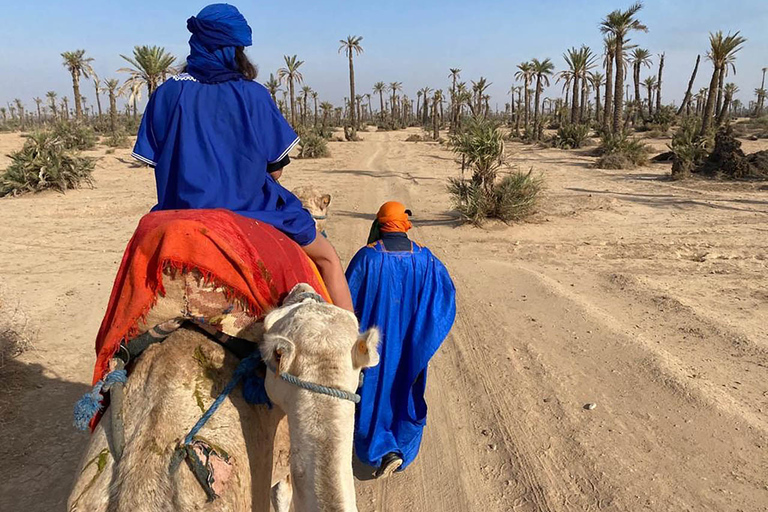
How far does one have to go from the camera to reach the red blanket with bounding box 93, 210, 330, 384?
150 cm

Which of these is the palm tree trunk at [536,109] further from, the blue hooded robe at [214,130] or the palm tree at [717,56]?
the blue hooded robe at [214,130]

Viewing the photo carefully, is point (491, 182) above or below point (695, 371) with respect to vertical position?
above

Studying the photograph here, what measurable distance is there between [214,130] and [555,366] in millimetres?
4111

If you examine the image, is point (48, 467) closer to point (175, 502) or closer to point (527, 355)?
point (175, 502)

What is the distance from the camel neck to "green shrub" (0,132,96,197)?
16122 mm

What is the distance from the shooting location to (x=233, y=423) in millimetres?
1426

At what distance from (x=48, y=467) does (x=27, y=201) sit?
498 inches

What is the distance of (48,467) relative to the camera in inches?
137

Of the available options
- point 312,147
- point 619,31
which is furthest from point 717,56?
point 312,147

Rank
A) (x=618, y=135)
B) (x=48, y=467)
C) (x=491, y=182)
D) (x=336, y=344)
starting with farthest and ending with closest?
(x=618, y=135) → (x=491, y=182) → (x=48, y=467) → (x=336, y=344)

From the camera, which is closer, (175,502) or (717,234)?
(175,502)

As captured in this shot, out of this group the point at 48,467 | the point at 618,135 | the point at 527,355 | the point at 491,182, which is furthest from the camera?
the point at 618,135

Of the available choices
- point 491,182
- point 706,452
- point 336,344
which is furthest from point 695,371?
point 491,182

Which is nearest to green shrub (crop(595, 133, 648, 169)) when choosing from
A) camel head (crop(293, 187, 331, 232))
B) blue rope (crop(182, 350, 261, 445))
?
camel head (crop(293, 187, 331, 232))
